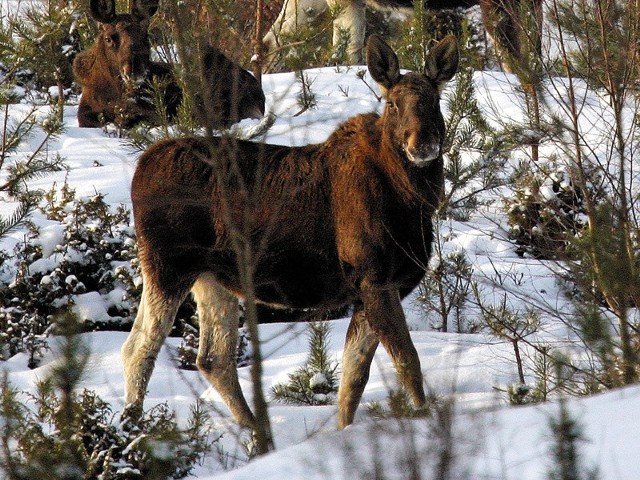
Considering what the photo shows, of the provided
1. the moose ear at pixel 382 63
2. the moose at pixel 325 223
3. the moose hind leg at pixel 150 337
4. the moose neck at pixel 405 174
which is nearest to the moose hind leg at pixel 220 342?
the moose at pixel 325 223

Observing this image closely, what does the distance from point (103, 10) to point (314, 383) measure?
220 inches

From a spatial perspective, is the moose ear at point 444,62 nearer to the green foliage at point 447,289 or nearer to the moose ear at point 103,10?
the green foliage at point 447,289

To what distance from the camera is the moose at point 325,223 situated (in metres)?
6.63

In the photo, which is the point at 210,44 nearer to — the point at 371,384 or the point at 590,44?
the point at 590,44

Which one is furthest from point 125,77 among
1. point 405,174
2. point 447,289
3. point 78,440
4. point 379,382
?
→ point 78,440

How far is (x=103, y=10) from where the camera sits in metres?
11.8

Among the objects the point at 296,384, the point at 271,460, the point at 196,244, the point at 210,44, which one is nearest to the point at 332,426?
the point at 296,384

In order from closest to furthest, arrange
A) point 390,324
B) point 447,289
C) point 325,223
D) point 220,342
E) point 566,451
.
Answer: point 566,451 < point 390,324 < point 325,223 < point 220,342 < point 447,289

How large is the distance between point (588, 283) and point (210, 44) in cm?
276

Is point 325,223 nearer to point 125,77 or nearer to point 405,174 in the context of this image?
point 405,174

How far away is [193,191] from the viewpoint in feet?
22.5

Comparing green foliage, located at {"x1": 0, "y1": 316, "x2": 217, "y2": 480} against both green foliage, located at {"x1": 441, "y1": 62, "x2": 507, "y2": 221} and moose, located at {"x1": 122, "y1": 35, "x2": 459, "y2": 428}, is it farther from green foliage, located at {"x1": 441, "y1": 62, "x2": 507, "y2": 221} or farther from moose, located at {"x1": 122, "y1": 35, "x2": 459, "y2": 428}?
green foliage, located at {"x1": 441, "y1": 62, "x2": 507, "y2": 221}

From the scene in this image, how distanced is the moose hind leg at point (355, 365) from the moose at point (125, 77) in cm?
486

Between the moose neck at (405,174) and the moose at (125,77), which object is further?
the moose at (125,77)
